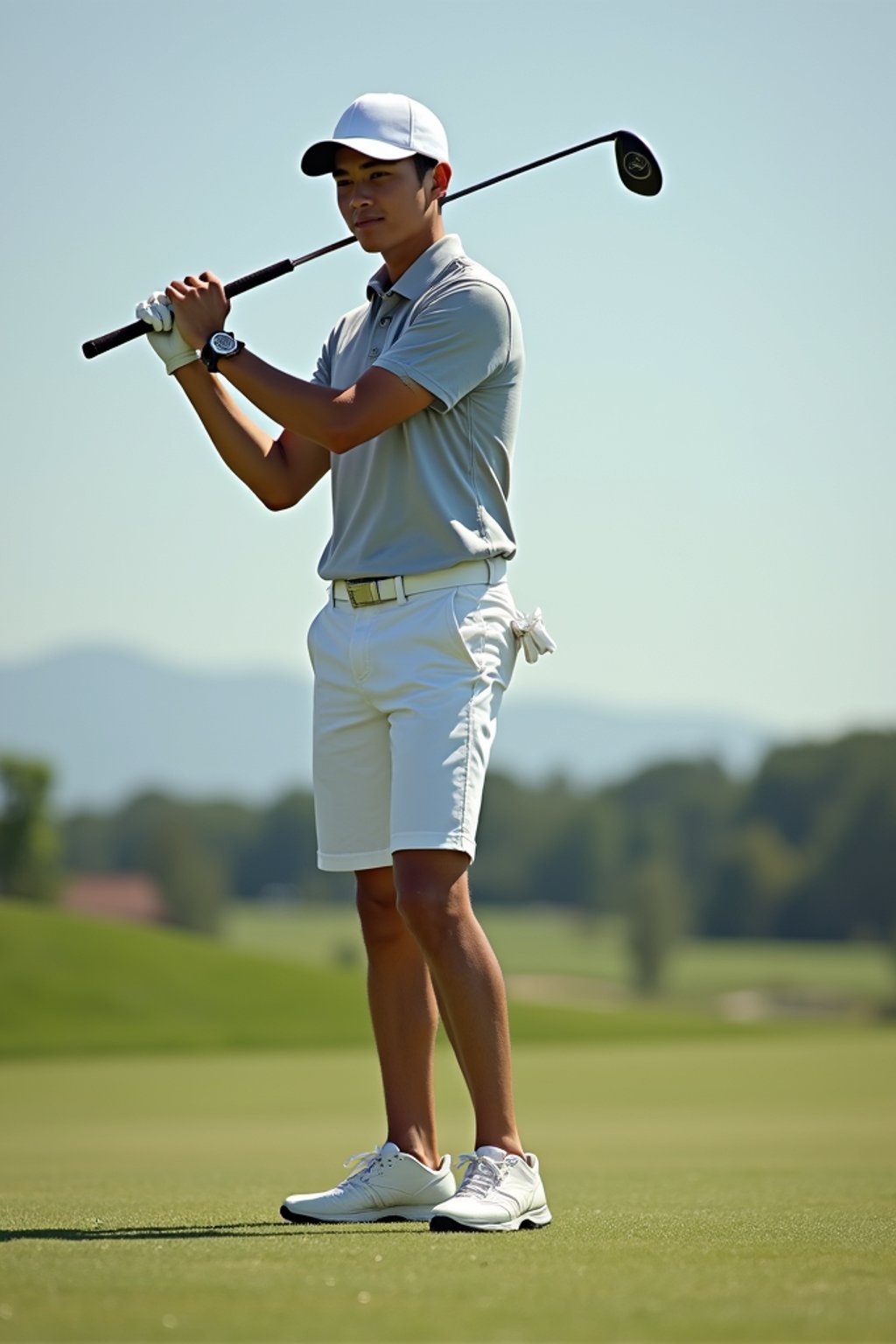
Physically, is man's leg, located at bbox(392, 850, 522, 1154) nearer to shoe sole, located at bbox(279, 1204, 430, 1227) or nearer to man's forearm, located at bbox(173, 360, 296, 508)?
shoe sole, located at bbox(279, 1204, 430, 1227)

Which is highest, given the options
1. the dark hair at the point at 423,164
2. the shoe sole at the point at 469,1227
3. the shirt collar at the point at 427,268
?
the dark hair at the point at 423,164

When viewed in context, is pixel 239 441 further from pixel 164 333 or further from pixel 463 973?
pixel 463 973

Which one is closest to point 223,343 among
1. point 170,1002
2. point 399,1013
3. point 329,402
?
point 329,402

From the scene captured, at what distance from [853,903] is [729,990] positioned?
17.8 m

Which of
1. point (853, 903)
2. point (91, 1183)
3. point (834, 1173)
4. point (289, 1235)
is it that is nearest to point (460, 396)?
point (289, 1235)

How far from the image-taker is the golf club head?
484 cm

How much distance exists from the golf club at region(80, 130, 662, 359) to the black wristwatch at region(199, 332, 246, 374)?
0.64 ft

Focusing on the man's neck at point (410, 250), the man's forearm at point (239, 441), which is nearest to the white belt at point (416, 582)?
the man's forearm at point (239, 441)

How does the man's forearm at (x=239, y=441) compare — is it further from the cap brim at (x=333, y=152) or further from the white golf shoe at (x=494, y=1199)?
the white golf shoe at (x=494, y=1199)

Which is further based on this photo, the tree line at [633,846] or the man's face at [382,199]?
the tree line at [633,846]

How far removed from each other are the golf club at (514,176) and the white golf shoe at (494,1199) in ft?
6.42

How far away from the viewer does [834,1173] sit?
6727 millimetres

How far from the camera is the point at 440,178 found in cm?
442

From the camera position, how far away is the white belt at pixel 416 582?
4.15 metres
